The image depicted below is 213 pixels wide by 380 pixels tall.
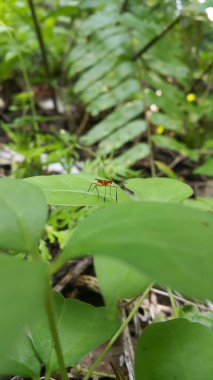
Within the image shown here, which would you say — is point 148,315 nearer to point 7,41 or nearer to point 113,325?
point 113,325

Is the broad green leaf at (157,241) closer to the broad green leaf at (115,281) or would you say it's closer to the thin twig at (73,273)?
the broad green leaf at (115,281)

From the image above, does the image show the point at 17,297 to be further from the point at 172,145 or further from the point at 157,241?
the point at 172,145

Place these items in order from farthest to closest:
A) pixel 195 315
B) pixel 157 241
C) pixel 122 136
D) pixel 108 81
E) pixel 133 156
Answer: pixel 108 81 → pixel 122 136 → pixel 133 156 → pixel 195 315 → pixel 157 241

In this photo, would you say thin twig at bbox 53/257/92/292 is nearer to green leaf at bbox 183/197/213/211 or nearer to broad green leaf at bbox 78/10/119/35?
green leaf at bbox 183/197/213/211

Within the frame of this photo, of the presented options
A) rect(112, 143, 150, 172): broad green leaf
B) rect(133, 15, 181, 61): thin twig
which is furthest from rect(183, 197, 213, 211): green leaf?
rect(133, 15, 181, 61): thin twig

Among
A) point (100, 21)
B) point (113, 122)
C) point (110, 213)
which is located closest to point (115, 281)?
point (110, 213)
